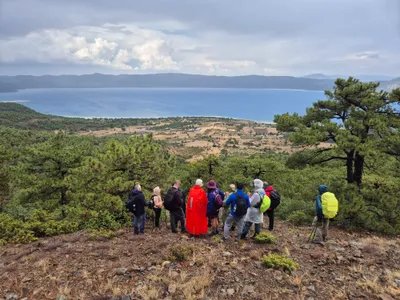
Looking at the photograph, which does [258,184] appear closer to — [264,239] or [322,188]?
[264,239]

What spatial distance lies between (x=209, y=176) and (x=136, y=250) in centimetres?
780

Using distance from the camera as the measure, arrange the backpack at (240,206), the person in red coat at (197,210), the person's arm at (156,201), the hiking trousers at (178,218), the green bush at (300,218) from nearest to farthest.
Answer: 1. the backpack at (240,206)
2. the person in red coat at (197,210)
3. the hiking trousers at (178,218)
4. the person's arm at (156,201)
5. the green bush at (300,218)

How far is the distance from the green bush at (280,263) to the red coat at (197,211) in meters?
2.00

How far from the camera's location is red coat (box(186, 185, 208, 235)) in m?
7.16

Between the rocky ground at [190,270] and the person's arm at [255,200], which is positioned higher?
the person's arm at [255,200]

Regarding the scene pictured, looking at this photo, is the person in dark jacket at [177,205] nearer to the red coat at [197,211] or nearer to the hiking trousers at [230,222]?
the red coat at [197,211]

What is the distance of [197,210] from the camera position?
7254 mm

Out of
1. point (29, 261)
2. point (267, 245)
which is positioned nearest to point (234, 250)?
point (267, 245)

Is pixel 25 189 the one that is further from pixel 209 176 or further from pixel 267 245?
pixel 267 245

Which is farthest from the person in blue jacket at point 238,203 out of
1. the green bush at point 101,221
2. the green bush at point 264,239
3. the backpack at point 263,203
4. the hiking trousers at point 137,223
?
the green bush at point 101,221

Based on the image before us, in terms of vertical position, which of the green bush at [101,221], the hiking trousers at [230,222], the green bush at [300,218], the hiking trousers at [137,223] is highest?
the hiking trousers at [230,222]

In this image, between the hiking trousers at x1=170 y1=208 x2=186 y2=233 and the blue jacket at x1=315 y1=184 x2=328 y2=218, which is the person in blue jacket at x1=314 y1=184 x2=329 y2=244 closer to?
the blue jacket at x1=315 y1=184 x2=328 y2=218

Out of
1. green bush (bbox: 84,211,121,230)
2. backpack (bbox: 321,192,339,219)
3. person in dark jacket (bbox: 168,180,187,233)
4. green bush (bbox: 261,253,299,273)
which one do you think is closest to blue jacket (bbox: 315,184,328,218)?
backpack (bbox: 321,192,339,219)

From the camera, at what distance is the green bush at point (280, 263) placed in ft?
18.9
